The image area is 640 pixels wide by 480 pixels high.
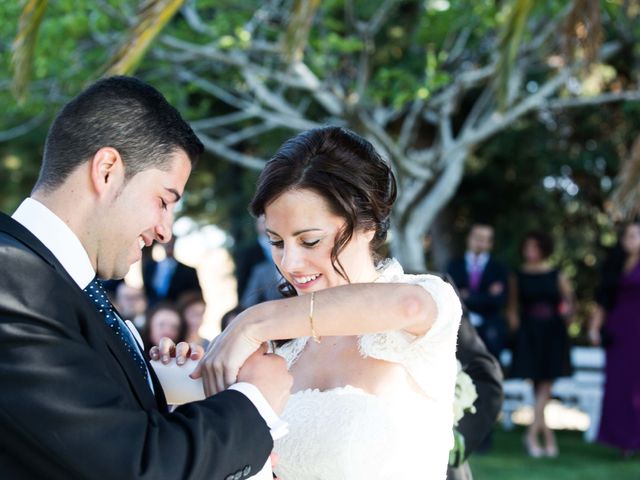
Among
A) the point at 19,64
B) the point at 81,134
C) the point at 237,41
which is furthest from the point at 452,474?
the point at 237,41

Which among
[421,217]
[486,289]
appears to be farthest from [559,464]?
[421,217]

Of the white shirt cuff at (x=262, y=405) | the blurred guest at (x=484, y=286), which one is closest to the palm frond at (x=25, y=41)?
the white shirt cuff at (x=262, y=405)

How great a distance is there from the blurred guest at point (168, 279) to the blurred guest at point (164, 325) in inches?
75.3

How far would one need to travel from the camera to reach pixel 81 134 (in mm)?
2283

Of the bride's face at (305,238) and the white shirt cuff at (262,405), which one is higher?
the bride's face at (305,238)

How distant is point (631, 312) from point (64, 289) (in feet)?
29.0

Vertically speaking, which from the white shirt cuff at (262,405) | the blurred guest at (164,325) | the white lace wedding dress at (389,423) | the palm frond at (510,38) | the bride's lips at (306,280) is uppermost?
the palm frond at (510,38)

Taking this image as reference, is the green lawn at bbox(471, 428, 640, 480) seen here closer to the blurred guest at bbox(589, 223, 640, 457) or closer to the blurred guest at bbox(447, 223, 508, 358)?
the blurred guest at bbox(589, 223, 640, 457)

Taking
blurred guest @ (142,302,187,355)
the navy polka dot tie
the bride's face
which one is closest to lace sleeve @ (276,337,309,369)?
→ the bride's face

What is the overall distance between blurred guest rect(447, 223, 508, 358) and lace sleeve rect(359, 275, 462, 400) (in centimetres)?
732

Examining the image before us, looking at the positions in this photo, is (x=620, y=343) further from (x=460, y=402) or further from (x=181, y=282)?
(x=460, y=402)

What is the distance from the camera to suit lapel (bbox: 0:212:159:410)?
2.13m

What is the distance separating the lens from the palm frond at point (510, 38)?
18.8 feet

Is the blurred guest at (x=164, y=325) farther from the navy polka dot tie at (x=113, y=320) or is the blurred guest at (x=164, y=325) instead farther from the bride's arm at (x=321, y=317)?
the navy polka dot tie at (x=113, y=320)
